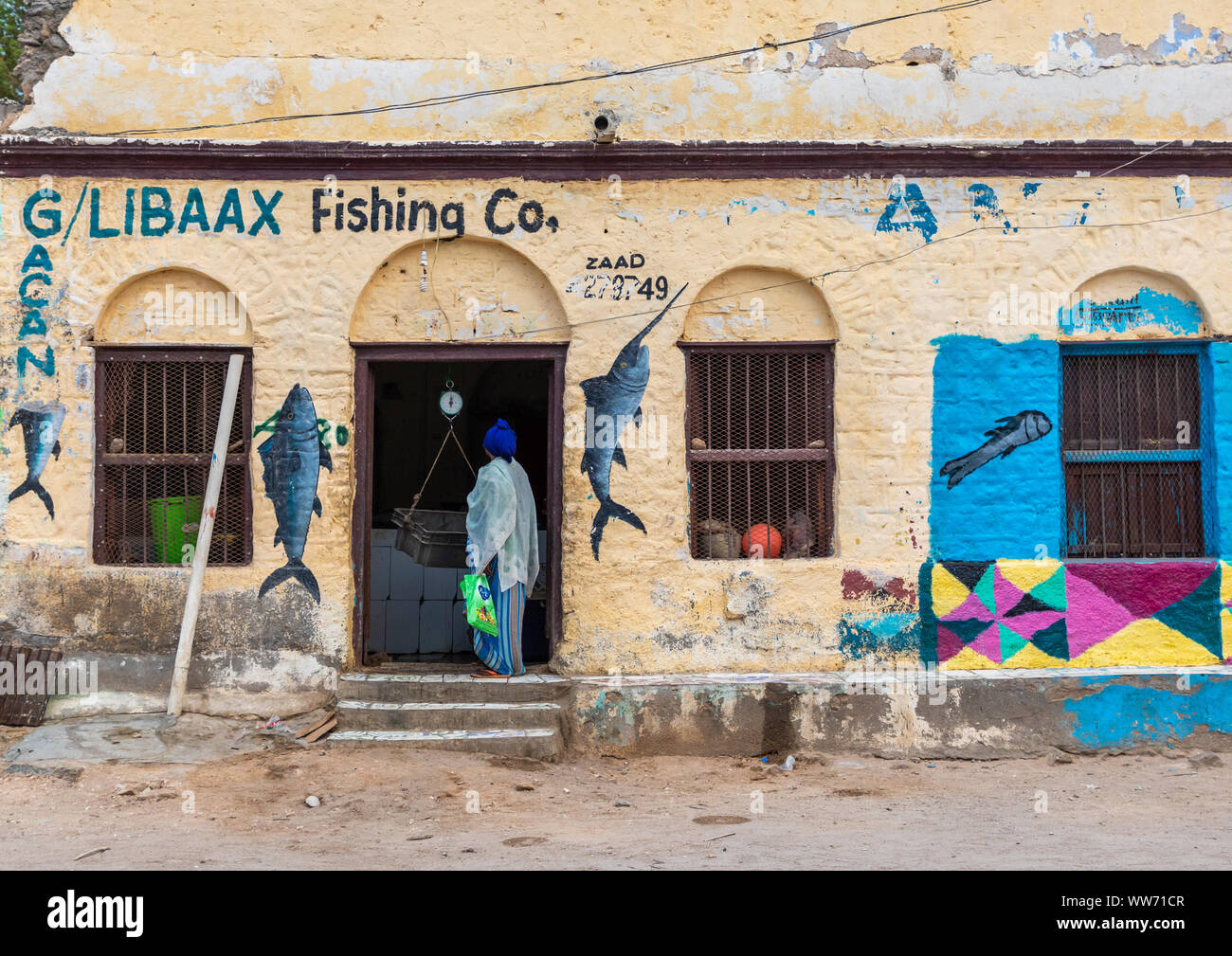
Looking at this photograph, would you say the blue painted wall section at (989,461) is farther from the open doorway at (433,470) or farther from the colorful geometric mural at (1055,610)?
the open doorway at (433,470)

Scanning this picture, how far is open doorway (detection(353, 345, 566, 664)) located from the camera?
8.64m

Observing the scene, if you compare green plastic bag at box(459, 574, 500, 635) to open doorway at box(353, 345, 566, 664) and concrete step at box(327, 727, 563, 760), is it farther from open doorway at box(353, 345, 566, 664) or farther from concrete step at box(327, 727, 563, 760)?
concrete step at box(327, 727, 563, 760)

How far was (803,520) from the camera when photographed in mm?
8648

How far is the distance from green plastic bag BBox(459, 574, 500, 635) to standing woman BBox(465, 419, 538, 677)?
1.9 inches

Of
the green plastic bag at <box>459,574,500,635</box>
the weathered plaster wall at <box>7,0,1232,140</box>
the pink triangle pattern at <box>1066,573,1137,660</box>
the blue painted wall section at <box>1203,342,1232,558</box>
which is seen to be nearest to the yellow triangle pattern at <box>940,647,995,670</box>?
the pink triangle pattern at <box>1066,573,1137,660</box>

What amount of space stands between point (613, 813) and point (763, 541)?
2.33 m

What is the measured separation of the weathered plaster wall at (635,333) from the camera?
27.5 ft

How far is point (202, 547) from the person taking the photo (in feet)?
26.6

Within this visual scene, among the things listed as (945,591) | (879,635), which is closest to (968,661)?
(945,591)

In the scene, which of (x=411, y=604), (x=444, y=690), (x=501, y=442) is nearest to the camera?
(x=444, y=690)

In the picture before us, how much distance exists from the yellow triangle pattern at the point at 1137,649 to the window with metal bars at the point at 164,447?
5890 millimetres

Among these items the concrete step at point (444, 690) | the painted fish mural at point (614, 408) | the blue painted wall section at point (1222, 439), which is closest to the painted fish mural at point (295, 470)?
the concrete step at point (444, 690)

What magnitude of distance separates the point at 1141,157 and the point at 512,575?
5.24m

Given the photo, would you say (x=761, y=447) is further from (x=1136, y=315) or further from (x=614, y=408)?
(x=1136, y=315)
